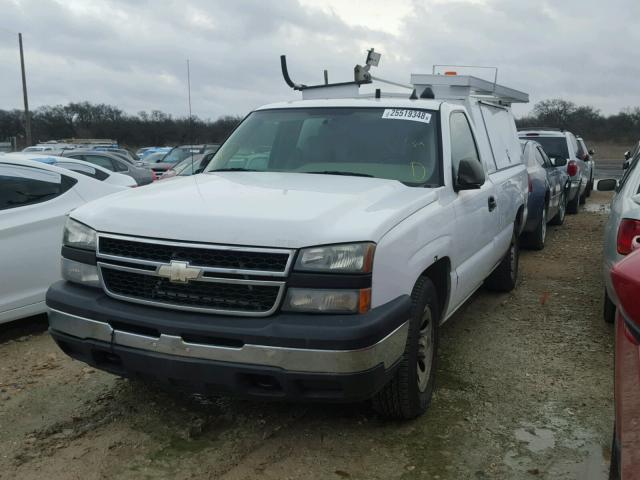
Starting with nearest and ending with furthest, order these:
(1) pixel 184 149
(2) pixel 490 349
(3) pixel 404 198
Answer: (3) pixel 404 198
(2) pixel 490 349
(1) pixel 184 149

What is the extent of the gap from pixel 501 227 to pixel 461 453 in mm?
2692

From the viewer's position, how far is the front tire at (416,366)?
3340 mm

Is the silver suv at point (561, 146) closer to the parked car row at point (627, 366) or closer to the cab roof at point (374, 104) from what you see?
the cab roof at point (374, 104)

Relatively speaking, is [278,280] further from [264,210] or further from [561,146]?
[561,146]

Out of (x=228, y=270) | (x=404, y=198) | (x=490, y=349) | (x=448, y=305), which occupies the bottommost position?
(x=490, y=349)

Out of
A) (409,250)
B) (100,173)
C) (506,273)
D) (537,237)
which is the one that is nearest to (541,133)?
(537,237)

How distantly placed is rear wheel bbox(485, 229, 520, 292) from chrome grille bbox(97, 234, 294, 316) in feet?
13.1

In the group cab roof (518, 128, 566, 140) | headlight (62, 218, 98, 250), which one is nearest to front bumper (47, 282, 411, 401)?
headlight (62, 218, 98, 250)

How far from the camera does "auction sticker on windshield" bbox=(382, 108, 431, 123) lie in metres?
4.42

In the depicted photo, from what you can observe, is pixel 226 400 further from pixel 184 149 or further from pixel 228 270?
pixel 184 149

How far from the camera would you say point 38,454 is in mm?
3287

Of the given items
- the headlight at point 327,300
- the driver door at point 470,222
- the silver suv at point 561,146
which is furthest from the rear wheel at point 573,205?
the headlight at point 327,300

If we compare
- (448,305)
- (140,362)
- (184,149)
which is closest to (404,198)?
(448,305)

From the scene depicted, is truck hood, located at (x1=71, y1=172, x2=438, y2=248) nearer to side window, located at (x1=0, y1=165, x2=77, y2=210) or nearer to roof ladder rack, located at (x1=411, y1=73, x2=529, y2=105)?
side window, located at (x1=0, y1=165, x2=77, y2=210)
